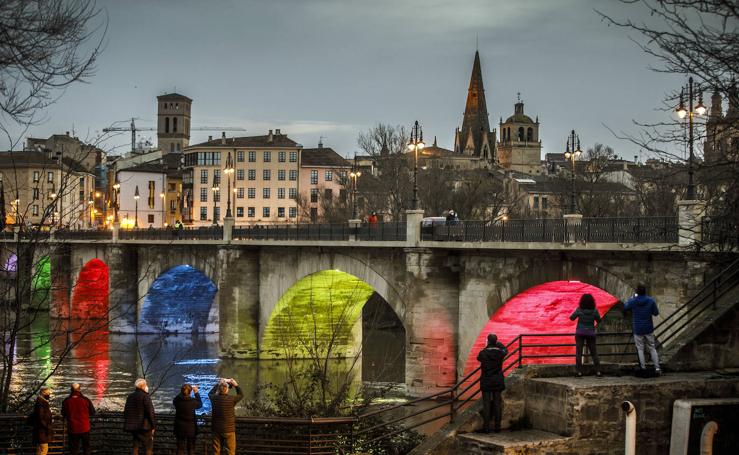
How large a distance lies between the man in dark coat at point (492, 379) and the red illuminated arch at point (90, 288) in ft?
192

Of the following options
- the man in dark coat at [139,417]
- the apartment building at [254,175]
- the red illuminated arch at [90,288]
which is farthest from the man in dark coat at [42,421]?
the apartment building at [254,175]

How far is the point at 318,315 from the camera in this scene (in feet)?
165

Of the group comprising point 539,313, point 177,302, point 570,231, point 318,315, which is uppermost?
point 570,231

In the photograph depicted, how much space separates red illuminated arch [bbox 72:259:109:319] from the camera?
241ft

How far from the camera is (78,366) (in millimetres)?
49406

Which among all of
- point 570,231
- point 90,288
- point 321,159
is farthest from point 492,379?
point 321,159

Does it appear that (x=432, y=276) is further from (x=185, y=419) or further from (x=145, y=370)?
(x=185, y=419)

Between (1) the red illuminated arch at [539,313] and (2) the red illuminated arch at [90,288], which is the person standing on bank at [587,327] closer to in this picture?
(1) the red illuminated arch at [539,313]

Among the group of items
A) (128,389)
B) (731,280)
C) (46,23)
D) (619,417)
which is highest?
(46,23)

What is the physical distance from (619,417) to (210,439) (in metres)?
7.40

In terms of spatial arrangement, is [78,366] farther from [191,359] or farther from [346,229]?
[346,229]

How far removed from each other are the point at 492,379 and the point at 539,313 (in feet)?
53.0

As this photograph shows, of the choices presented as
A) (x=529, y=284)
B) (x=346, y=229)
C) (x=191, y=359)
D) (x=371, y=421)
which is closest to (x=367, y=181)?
(x=191, y=359)

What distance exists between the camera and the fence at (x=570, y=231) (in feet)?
78.8
